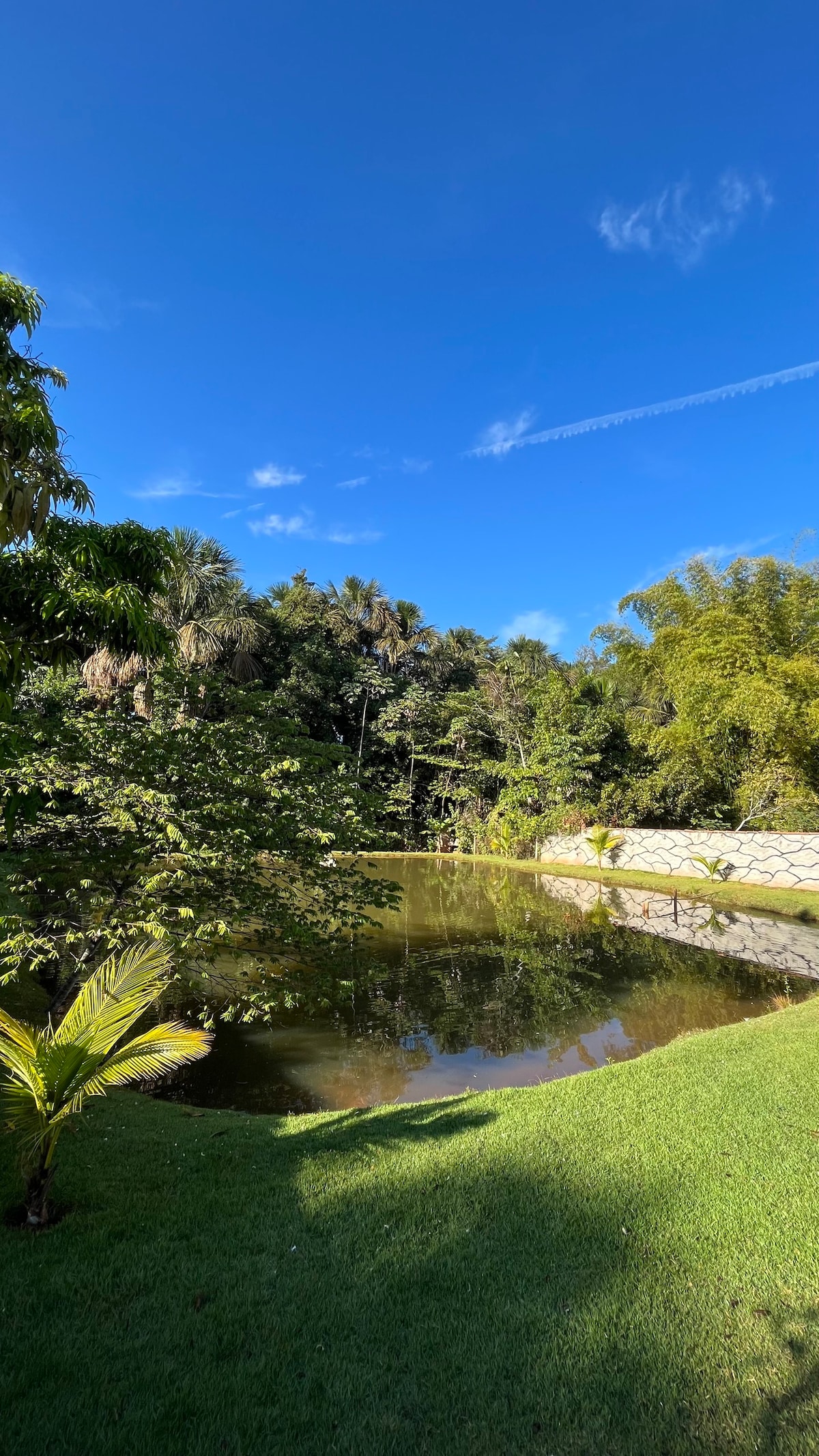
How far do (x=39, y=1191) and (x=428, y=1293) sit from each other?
5.43 ft

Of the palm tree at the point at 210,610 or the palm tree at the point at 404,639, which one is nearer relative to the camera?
the palm tree at the point at 210,610

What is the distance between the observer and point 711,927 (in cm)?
1170

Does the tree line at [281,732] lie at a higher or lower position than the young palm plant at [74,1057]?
higher

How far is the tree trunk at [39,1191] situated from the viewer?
2654 mm

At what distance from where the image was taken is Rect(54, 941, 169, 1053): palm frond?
2680 millimetres

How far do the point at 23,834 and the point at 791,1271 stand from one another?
18.2ft

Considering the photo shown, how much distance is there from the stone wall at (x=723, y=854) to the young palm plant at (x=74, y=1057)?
1456 centimetres

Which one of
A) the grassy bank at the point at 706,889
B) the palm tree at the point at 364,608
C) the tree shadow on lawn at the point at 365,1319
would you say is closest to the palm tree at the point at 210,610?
the palm tree at the point at 364,608

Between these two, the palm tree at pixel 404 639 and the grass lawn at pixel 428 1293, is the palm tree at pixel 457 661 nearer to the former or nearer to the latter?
the palm tree at pixel 404 639

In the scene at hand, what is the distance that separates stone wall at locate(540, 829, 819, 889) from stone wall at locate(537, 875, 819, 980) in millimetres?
1901

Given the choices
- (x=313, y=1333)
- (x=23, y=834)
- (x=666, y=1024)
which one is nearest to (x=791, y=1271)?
(x=313, y=1333)

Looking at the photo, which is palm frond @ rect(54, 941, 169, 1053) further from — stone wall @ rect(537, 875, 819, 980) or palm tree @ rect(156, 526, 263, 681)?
palm tree @ rect(156, 526, 263, 681)

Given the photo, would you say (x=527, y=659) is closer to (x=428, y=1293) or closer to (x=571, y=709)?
(x=571, y=709)

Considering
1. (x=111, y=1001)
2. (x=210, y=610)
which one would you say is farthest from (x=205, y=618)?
(x=111, y=1001)
